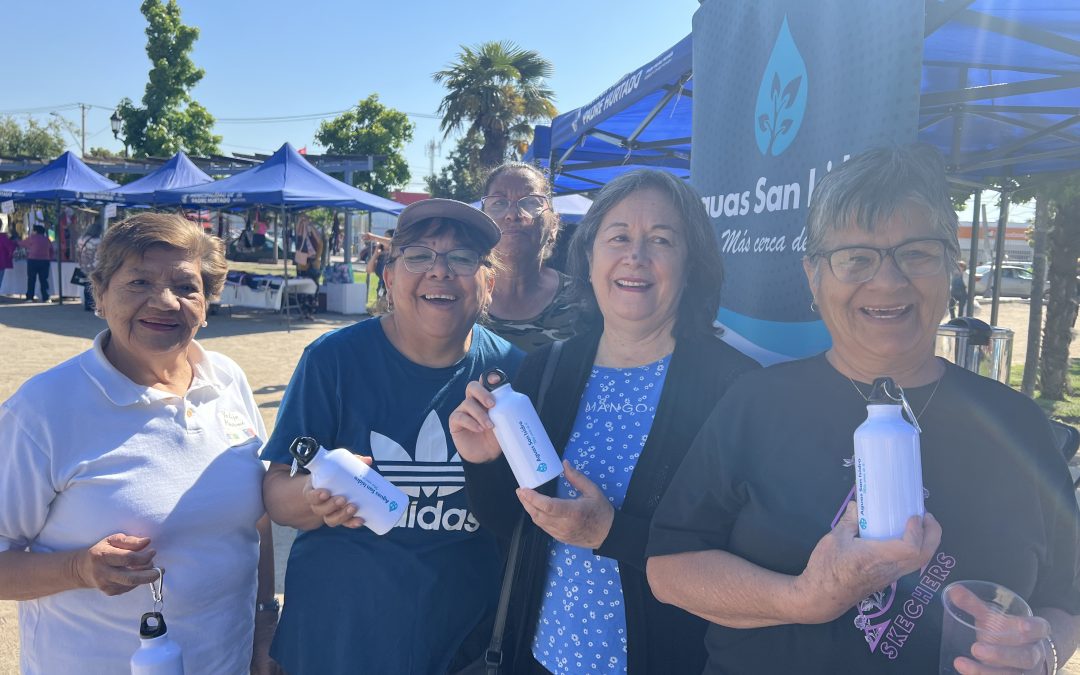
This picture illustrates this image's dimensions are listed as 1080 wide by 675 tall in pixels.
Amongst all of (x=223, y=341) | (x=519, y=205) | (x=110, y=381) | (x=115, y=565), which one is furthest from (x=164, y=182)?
(x=115, y=565)

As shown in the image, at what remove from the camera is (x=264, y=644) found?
2.18 meters

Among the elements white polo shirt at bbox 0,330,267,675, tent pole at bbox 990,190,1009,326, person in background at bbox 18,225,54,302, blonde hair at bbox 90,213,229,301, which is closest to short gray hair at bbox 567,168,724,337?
blonde hair at bbox 90,213,229,301

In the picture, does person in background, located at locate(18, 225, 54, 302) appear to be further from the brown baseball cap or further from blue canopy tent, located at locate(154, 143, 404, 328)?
the brown baseball cap

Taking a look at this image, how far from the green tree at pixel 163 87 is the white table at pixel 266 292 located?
1733 centimetres

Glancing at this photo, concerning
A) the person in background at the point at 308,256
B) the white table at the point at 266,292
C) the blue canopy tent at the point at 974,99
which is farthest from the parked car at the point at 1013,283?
the white table at the point at 266,292

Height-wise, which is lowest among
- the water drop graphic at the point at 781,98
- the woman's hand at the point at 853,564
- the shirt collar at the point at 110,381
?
the woman's hand at the point at 853,564

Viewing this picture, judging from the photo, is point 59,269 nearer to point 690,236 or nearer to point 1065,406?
point 690,236

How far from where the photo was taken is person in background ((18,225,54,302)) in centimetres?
1717

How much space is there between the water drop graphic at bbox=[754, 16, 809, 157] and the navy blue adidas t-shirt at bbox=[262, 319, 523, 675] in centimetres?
130

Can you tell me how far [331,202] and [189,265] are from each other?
1220 centimetres

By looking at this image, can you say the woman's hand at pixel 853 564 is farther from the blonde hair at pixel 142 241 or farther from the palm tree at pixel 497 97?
the palm tree at pixel 497 97

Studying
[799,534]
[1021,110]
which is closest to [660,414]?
[799,534]

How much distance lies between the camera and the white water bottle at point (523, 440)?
1607 millimetres

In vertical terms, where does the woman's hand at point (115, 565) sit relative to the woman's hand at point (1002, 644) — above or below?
below
